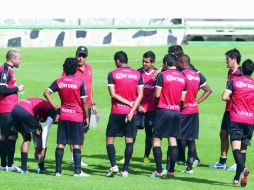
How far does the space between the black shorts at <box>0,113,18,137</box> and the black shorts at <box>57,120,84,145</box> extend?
0.95 metres

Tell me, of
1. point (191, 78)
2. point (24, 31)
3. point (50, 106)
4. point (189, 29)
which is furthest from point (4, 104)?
point (189, 29)

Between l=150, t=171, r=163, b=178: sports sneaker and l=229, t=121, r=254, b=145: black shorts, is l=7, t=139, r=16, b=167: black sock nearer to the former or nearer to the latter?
l=150, t=171, r=163, b=178: sports sneaker

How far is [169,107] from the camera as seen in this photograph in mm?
15812

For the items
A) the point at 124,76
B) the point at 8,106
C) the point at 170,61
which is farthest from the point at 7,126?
the point at 170,61

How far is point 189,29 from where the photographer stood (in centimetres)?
4394

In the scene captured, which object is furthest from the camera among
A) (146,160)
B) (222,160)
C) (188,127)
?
(146,160)

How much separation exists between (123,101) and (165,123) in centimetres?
83

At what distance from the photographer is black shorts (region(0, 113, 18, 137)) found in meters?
16.2

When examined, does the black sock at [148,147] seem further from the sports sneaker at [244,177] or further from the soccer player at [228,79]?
the sports sneaker at [244,177]

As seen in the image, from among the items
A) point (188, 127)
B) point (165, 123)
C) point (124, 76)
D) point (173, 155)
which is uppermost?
point (124, 76)

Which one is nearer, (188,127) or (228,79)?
(188,127)

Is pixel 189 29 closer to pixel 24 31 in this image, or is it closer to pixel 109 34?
pixel 109 34

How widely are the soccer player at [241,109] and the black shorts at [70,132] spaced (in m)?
2.61

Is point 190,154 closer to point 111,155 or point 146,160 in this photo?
point 146,160
